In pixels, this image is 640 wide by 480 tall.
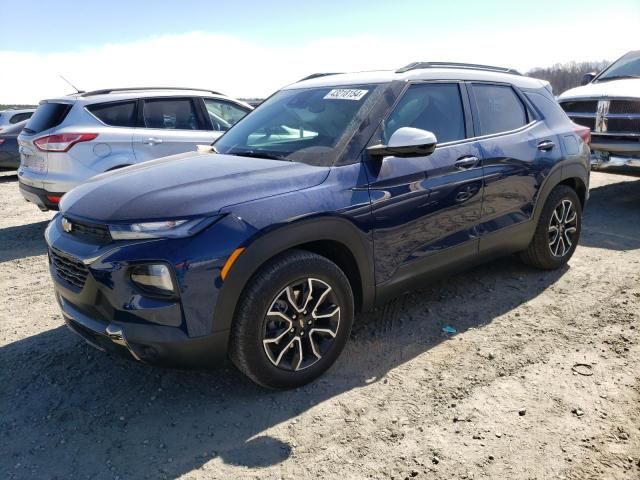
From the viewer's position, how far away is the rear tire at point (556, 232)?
452 centimetres

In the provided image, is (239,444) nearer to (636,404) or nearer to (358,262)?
(358,262)

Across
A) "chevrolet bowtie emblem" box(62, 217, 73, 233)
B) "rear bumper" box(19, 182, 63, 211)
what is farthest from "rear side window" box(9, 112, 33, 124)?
"chevrolet bowtie emblem" box(62, 217, 73, 233)

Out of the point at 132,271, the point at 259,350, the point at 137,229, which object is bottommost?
the point at 259,350

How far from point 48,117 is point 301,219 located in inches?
190

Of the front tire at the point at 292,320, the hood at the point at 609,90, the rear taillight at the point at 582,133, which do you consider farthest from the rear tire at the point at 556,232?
the hood at the point at 609,90

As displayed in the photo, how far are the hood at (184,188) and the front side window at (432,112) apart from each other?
0.74 metres

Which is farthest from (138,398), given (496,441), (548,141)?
(548,141)

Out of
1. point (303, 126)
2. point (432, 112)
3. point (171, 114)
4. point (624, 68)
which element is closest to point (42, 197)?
point (171, 114)

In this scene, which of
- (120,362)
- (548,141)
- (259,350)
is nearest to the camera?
(259,350)

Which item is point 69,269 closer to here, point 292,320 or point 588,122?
point 292,320

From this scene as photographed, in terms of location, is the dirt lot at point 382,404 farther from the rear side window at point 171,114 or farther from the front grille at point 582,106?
the front grille at point 582,106

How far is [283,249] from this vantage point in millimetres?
2756

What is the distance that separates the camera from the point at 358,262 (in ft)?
10.2

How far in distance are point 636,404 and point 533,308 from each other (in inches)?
51.2
